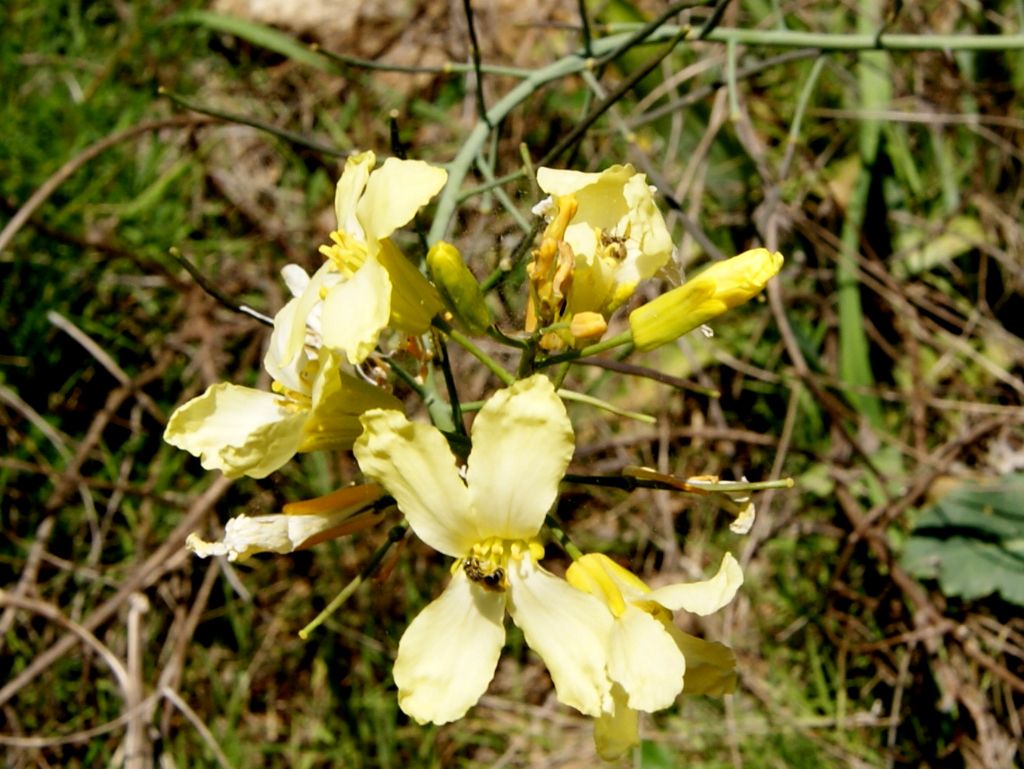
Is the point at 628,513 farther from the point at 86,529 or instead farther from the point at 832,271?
the point at 86,529

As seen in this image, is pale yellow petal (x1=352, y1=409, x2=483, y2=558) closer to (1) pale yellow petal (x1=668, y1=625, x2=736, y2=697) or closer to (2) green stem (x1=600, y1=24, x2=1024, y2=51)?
(1) pale yellow petal (x1=668, y1=625, x2=736, y2=697)

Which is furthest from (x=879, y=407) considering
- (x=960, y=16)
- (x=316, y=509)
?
(x=316, y=509)

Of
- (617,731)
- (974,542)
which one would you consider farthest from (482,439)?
(974,542)

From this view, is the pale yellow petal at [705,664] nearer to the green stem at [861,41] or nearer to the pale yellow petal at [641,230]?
the pale yellow petal at [641,230]

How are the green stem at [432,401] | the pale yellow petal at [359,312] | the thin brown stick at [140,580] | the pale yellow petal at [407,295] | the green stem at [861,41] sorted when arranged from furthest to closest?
the thin brown stick at [140,580], the green stem at [861,41], the green stem at [432,401], the pale yellow petal at [407,295], the pale yellow petal at [359,312]

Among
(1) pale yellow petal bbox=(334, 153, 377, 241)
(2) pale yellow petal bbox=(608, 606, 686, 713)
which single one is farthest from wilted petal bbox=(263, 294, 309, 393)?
(2) pale yellow petal bbox=(608, 606, 686, 713)

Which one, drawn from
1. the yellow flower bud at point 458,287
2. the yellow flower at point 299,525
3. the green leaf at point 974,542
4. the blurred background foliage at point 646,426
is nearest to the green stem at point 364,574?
the yellow flower at point 299,525

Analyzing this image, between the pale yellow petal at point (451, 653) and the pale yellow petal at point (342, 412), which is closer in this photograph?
the pale yellow petal at point (451, 653)

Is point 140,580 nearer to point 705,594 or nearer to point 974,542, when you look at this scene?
point 705,594

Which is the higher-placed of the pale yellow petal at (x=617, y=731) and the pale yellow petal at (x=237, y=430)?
the pale yellow petal at (x=237, y=430)
